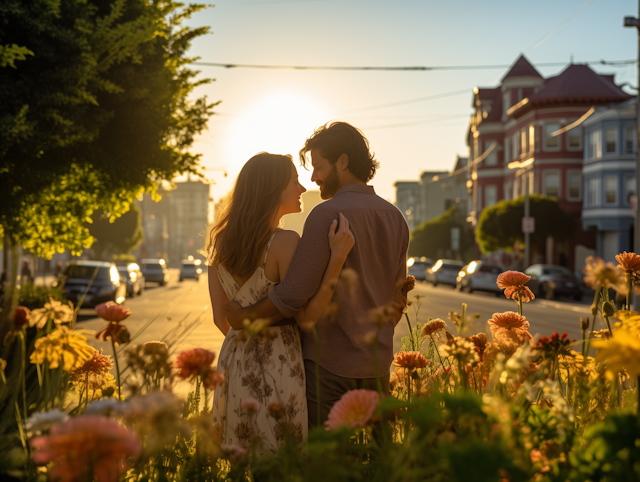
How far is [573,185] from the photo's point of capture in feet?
149

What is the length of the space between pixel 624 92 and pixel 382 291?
4883cm

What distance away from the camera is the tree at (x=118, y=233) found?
56406 millimetres

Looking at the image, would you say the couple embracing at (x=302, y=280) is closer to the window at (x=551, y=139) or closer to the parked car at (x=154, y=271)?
the parked car at (x=154, y=271)

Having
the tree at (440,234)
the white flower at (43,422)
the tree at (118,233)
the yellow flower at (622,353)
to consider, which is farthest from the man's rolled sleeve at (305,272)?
the tree at (440,234)

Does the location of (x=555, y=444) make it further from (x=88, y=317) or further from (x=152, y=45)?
(x=88, y=317)

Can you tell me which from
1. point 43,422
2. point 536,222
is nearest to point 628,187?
point 536,222

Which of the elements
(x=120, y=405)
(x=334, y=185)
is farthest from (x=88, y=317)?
(x=120, y=405)

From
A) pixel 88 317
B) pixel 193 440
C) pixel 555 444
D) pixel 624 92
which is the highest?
pixel 624 92

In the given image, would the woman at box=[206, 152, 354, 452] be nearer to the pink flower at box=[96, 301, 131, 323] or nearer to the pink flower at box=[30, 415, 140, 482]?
the pink flower at box=[96, 301, 131, 323]

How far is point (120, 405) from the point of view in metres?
1.19

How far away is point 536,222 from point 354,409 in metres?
40.8

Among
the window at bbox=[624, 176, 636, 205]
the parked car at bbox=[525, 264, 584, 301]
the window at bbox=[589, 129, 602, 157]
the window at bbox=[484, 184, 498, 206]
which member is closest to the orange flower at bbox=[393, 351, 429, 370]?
the parked car at bbox=[525, 264, 584, 301]

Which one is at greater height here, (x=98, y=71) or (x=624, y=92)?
(x=624, y=92)

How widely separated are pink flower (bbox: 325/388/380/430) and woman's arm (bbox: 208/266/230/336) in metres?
1.36
